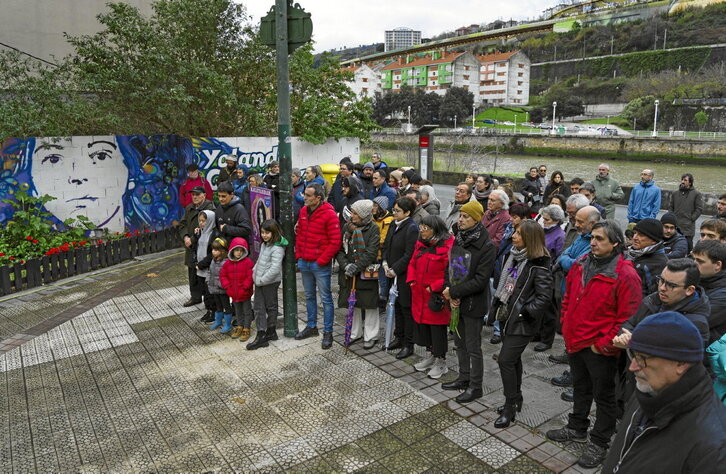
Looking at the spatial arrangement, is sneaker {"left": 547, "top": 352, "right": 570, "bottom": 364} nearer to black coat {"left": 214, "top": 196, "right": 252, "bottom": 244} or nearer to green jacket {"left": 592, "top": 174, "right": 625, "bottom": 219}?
green jacket {"left": 592, "top": 174, "right": 625, "bottom": 219}

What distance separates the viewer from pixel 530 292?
14.4 ft

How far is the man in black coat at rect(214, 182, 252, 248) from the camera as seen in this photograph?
692 centimetres

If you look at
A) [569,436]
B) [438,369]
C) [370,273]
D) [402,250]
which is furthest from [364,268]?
[569,436]

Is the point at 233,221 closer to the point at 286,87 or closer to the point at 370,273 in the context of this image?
the point at 286,87

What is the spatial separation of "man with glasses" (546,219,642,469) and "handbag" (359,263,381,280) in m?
2.39

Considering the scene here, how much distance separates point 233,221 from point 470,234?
3.55 metres

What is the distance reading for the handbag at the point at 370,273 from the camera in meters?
6.08

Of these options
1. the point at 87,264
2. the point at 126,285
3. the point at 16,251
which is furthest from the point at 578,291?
the point at 16,251

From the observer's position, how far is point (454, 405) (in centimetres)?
493

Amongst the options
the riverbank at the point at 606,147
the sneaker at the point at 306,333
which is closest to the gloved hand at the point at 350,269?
the sneaker at the point at 306,333

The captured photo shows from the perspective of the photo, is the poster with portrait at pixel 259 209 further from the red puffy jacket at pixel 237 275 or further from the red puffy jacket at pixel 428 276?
the red puffy jacket at pixel 428 276

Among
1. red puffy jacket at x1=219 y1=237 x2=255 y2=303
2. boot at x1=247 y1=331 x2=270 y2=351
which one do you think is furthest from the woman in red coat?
red puffy jacket at x1=219 y1=237 x2=255 y2=303

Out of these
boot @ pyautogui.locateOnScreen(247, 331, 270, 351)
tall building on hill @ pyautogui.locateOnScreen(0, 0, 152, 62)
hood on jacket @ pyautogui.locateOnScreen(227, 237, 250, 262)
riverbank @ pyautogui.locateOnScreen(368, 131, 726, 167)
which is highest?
tall building on hill @ pyautogui.locateOnScreen(0, 0, 152, 62)

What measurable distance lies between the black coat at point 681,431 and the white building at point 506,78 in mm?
116815
